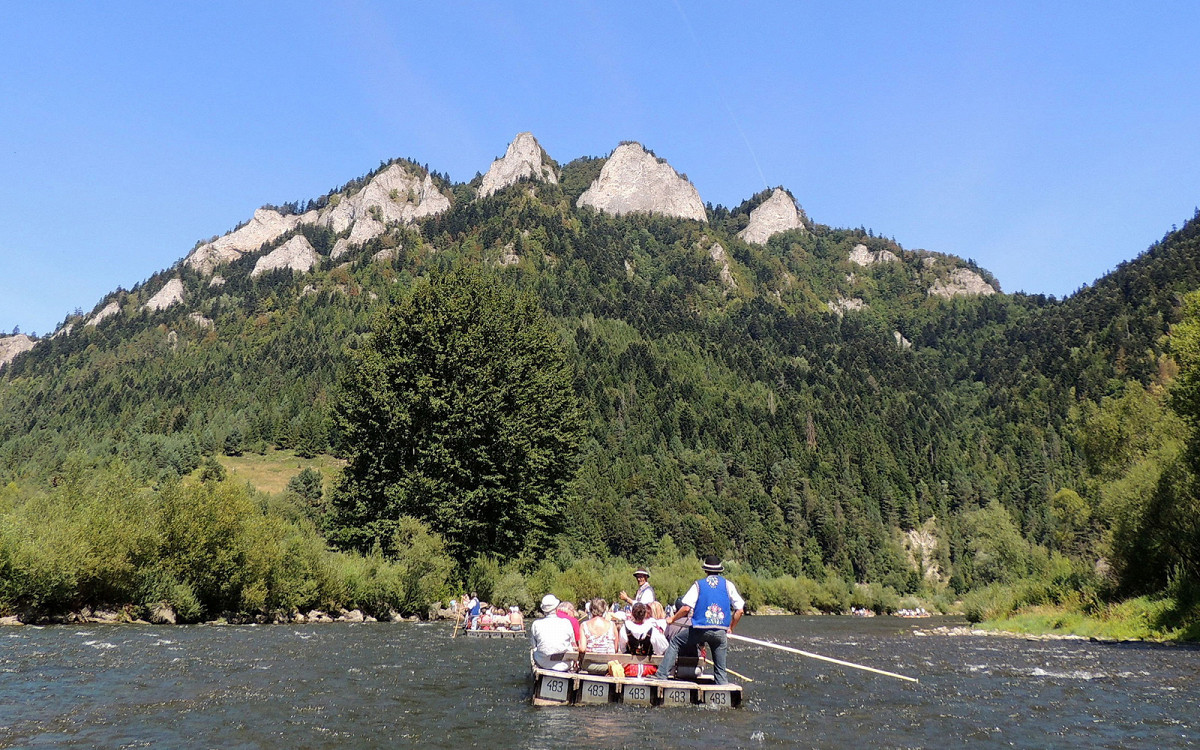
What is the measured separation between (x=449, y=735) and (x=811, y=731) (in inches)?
222

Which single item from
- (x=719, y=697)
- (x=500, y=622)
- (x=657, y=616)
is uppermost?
(x=657, y=616)

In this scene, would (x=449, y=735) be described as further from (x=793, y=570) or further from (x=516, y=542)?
(x=793, y=570)

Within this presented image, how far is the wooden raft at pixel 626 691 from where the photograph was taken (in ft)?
46.8

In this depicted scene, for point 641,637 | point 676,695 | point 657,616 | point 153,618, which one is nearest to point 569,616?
point 641,637

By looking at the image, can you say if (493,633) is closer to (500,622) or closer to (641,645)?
(500,622)

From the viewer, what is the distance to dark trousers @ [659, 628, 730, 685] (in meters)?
15.1

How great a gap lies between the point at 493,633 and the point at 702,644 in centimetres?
2140

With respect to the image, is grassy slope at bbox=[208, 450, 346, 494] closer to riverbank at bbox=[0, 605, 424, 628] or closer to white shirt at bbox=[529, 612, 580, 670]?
riverbank at bbox=[0, 605, 424, 628]

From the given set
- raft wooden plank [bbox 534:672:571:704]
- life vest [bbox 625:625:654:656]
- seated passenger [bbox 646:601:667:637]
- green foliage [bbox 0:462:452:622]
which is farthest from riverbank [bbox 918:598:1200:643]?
green foliage [bbox 0:462:452:622]

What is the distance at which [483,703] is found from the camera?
14.8 meters

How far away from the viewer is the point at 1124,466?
168 ft

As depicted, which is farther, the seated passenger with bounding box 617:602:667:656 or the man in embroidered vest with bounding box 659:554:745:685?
the seated passenger with bounding box 617:602:667:656

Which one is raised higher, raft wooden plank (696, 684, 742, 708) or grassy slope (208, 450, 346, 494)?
grassy slope (208, 450, 346, 494)

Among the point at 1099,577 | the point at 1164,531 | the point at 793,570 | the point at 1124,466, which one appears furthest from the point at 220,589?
the point at 793,570
